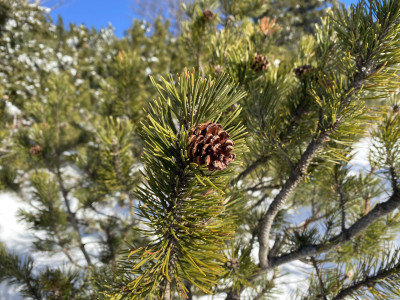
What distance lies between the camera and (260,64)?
80cm

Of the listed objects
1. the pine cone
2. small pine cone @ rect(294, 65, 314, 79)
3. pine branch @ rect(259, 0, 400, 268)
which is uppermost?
small pine cone @ rect(294, 65, 314, 79)

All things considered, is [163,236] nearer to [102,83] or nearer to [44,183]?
[102,83]

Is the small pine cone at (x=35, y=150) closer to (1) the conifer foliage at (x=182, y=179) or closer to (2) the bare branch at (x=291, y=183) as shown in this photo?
(1) the conifer foliage at (x=182, y=179)

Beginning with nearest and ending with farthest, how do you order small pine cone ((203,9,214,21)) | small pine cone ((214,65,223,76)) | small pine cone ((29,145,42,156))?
1. small pine cone ((214,65,223,76))
2. small pine cone ((203,9,214,21))
3. small pine cone ((29,145,42,156))

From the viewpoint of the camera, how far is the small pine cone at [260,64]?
0.80 metres

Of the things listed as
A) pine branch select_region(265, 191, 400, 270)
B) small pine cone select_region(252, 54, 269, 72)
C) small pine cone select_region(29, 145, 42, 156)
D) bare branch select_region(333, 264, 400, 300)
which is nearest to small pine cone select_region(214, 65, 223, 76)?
small pine cone select_region(252, 54, 269, 72)

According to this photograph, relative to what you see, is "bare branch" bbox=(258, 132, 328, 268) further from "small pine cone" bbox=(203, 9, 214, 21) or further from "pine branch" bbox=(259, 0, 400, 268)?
"small pine cone" bbox=(203, 9, 214, 21)

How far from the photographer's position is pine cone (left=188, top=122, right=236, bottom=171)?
40cm

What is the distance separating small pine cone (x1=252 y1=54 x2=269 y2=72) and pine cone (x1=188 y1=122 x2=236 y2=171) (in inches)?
19.5

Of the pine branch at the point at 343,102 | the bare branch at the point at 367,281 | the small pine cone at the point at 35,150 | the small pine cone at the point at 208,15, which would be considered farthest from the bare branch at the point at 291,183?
the small pine cone at the point at 35,150

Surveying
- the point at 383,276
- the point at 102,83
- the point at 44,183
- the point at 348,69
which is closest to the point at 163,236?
the point at 348,69

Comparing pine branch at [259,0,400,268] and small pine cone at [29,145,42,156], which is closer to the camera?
pine branch at [259,0,400,268]

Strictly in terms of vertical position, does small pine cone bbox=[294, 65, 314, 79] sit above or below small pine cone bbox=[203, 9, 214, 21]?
below

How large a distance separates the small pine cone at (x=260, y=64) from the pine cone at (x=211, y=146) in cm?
49
